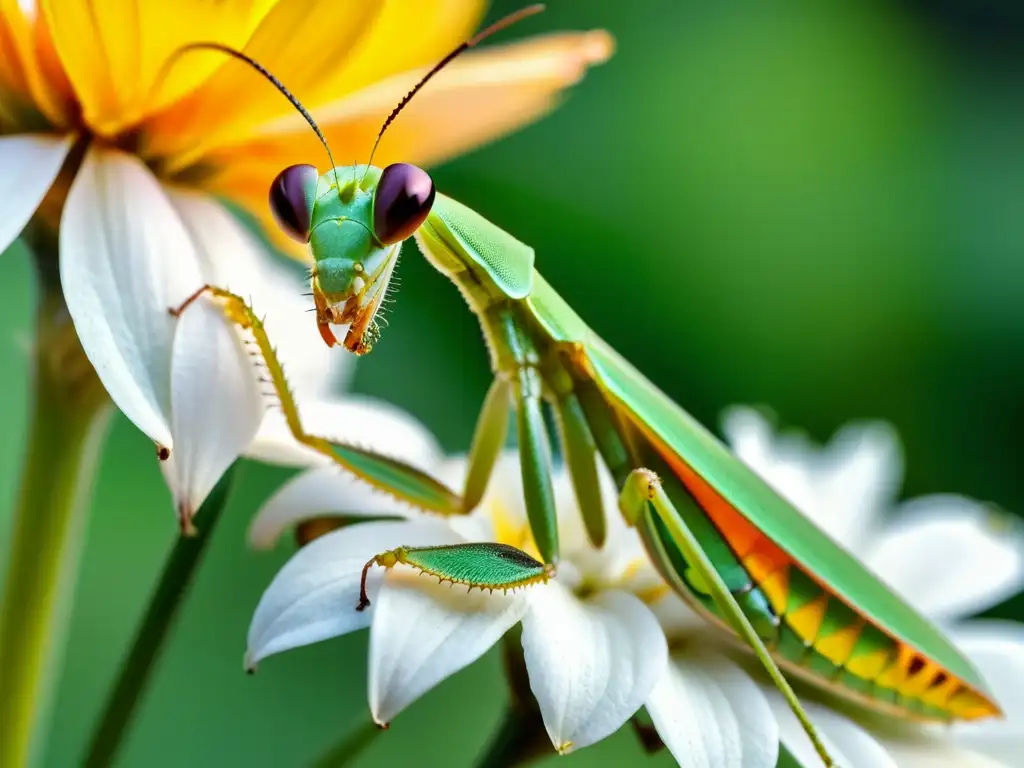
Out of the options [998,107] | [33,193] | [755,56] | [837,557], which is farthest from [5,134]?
[998,107]

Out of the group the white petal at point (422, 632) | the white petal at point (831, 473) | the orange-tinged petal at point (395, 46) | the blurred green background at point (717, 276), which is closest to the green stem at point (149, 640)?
the white petal at point (422, 632)

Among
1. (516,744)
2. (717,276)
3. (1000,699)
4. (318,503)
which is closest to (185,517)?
(318,503)

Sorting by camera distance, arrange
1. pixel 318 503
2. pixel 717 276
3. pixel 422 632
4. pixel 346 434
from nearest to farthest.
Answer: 1. pixel 422 632
2. pixel 318 503
3. pixel 346 434
4. pixel 717 276

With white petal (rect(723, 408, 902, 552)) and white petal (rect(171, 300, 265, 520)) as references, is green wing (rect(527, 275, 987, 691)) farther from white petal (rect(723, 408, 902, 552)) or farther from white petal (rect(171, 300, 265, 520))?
white petal (rect(171, 300, 265, 520))

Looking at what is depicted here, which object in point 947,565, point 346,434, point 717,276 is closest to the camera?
point 346,434

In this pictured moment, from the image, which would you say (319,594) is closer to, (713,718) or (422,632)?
(422,632)

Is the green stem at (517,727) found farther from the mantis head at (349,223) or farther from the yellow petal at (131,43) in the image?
the yellow petal at (131,43)
